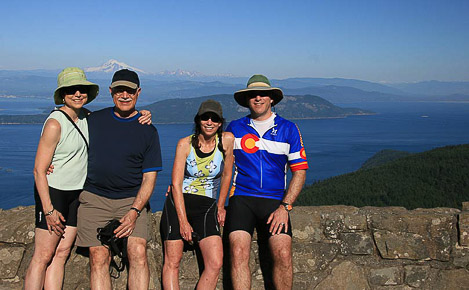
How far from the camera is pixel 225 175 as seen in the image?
340cm

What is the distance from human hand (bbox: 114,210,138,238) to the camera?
3.09 metres

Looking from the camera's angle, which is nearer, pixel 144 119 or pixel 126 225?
pixel 126 225

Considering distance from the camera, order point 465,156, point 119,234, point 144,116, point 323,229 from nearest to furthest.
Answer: point 119,234, point 144,116, point 323,229, point 465,156

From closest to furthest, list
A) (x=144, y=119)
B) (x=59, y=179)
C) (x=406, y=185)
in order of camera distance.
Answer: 1. (x=59, y=179)
2. (x=144, y=119)
3. (x=406, y=185)

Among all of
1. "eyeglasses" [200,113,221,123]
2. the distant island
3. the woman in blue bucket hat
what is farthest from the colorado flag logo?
the distant island

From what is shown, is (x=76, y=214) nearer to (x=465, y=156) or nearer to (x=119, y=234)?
(x=119, y=234)

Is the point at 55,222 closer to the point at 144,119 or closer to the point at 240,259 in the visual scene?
the point at 144,119

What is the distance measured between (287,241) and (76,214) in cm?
166

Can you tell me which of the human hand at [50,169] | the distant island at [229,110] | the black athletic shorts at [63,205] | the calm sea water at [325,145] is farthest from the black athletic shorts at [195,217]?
the distant island at [229,110]

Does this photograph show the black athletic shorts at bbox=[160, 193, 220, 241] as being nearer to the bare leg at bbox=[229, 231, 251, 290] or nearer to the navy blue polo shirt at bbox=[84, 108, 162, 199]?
the bare leg at bbox=[229, 231, 251, 290]

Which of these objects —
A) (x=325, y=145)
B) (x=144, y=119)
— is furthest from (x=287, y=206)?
(x=325, y=145)

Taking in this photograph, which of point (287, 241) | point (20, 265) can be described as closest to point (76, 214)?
point (20, 265)

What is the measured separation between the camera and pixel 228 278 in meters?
3.56

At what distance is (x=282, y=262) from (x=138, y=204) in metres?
1.21
